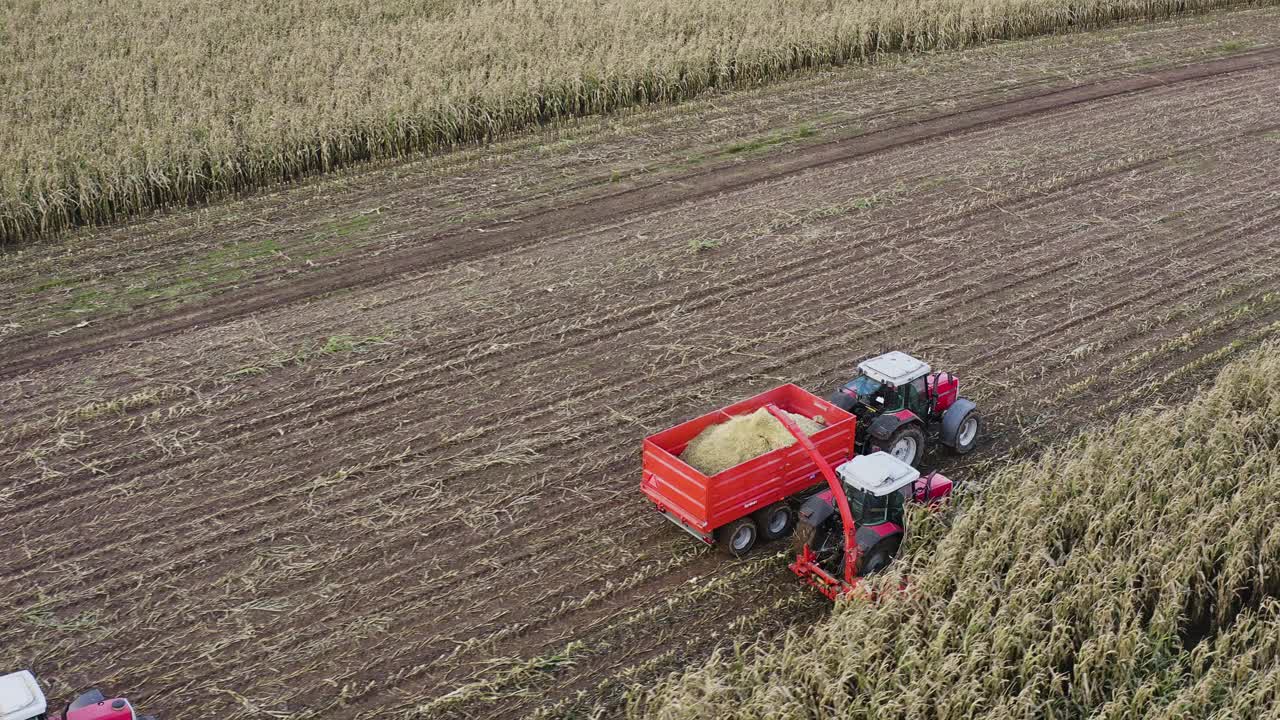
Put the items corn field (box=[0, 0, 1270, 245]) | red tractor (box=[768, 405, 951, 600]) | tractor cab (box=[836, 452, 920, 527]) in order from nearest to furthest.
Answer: red tractor (box=[768, 405, 951, 600]), tractor cab (box=[836, 452, 920, 527]), corn field (box=[0, 0, 1270, 245])

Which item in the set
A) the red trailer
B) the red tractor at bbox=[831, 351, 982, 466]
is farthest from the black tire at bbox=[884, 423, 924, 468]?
the red trailer

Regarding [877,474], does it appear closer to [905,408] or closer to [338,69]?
[905,408]

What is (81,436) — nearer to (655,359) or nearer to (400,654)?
(400,654)

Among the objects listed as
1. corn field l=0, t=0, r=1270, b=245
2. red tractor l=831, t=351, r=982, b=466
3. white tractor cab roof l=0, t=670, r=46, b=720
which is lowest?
red tractor l=831, t=351, r=982, b=466

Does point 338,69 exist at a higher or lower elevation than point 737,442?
higher

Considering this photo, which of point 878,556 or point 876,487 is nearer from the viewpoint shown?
point 876,487

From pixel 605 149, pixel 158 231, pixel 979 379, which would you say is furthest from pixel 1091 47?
pixel 158 231

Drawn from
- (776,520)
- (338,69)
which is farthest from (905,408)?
(338,69)

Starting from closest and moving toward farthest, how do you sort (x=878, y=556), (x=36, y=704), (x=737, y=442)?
(x=36, y=704) < (x=878, y=556) < (x=737, y=442)

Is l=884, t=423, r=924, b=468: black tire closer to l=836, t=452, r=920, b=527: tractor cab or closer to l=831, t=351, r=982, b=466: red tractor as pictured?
l=831, t=351, r=982, b=466: red tractor
